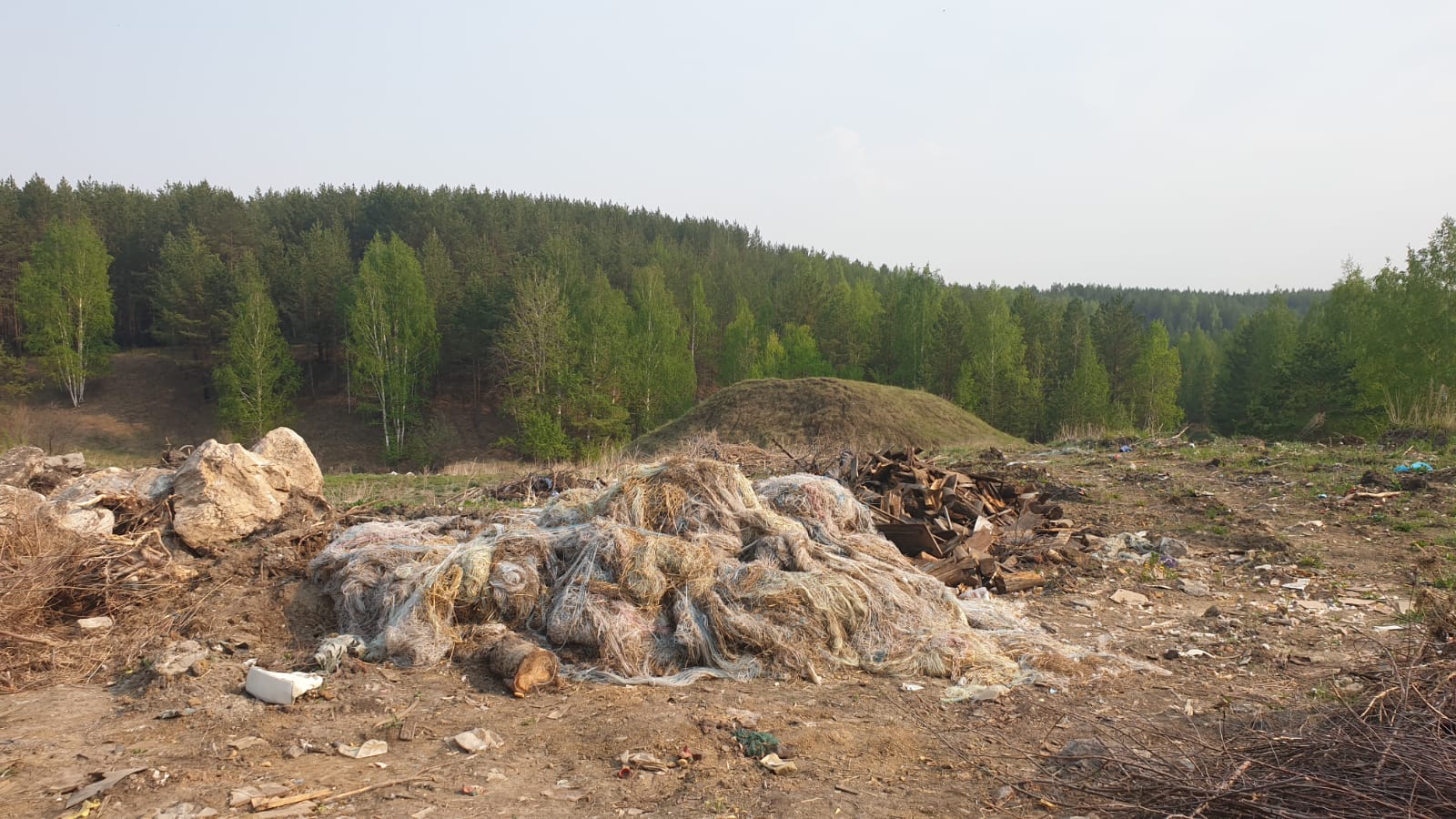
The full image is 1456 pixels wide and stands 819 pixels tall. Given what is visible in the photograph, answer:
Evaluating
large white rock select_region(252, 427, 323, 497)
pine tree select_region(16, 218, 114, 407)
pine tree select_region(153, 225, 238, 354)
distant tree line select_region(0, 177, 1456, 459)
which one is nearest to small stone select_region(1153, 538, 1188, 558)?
large white rock select_region(252, 427, 323, 497)

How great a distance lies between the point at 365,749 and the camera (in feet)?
13.5

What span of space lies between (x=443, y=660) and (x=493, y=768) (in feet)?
5.25

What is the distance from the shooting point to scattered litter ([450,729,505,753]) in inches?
163

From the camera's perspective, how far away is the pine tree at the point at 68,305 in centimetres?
3694

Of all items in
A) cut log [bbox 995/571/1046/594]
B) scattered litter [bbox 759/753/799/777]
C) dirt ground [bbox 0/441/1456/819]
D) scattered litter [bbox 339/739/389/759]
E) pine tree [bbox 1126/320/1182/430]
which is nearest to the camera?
dirt ground [bbox 0/441/1456/819]

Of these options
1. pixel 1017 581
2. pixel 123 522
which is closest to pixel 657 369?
pixel 1017 581

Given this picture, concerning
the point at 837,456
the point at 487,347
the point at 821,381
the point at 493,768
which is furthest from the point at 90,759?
the point at 487,347

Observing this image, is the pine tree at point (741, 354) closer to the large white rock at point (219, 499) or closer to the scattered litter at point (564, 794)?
the large white rock at point (219, 499)

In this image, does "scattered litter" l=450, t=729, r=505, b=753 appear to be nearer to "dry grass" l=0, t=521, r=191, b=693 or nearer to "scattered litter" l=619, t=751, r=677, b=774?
"scattered litter" l=619, t=751, r=677, b=774

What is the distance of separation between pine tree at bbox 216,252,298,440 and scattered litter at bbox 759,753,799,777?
118 feet

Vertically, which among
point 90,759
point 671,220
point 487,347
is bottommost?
point 90,759

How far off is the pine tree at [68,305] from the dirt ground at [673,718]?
4135 cm

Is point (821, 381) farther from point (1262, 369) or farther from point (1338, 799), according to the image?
point (1262, 369)

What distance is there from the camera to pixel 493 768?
3.93 metres
